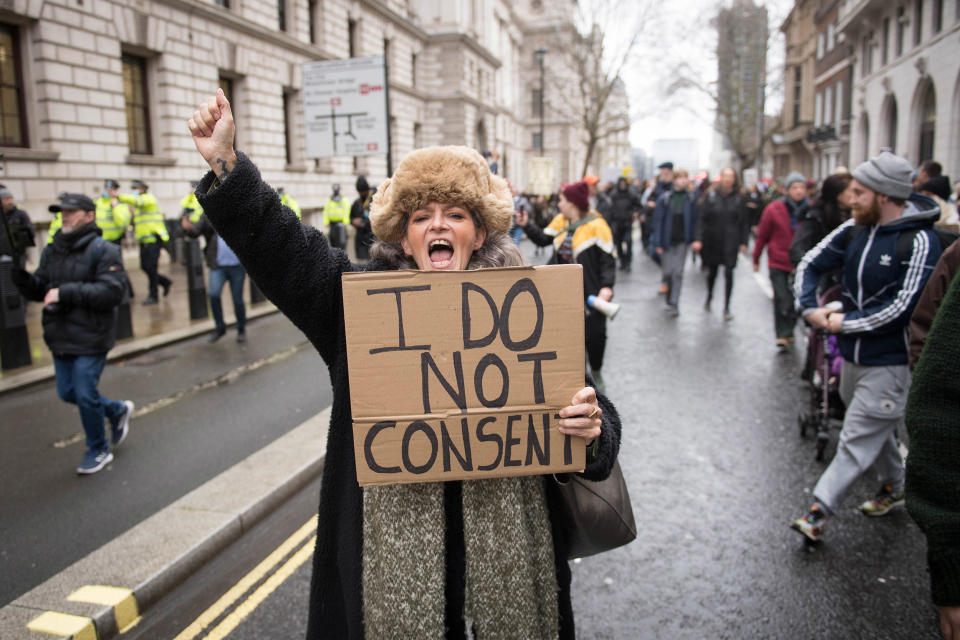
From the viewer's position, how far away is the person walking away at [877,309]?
11.7 ft

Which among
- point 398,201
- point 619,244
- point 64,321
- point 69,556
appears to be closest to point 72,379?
point 64,321

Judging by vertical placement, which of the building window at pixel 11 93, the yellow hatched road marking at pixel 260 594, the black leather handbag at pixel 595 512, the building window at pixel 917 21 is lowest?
the yellow hatched road marking at pixel 260 594

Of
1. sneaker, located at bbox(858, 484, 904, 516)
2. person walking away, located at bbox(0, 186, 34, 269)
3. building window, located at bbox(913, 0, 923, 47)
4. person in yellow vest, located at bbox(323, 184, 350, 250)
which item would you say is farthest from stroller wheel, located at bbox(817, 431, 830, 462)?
building window, located at bbox(913, 0, 923, 47)

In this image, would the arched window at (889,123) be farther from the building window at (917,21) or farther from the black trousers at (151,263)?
the black trousers at (151,263)

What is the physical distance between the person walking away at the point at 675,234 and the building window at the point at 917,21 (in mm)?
18683

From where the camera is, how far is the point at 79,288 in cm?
488

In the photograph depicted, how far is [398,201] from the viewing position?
75.2 inches

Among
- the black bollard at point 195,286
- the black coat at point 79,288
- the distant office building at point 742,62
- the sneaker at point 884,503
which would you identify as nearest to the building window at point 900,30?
the distant office building at point 742,62

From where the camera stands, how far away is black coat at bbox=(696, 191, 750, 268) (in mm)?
10562

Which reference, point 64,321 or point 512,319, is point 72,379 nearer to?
point 64,321

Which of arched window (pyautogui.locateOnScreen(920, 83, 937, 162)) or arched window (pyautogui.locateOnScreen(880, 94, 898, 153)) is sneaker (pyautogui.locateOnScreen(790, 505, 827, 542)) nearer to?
arched window (pyautogui.locateOnScreen(920, 83, 937, 162))

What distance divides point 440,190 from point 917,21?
2961 centimetres

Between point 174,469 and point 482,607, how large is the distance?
3936 millimetres

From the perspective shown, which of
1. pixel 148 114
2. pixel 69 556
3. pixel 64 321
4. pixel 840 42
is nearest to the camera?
pixel 69 556
